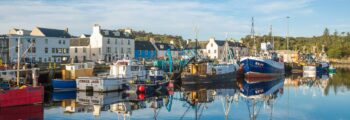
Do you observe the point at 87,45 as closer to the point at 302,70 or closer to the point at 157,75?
the point at 157,75

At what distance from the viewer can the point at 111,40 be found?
86125mm

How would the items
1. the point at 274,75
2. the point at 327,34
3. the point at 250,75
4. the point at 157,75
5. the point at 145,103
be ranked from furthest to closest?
the point at 327,34 → the point at 274,75 → the point at 250,75 → the point at 157,75 → the point at 145,103

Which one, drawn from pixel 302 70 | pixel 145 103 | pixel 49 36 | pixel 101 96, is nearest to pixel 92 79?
pixel 101 96

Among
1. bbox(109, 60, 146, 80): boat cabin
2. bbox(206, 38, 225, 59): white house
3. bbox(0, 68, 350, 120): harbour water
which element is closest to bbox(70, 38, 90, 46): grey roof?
bbox(109, 60, 146, 80): boat cabin

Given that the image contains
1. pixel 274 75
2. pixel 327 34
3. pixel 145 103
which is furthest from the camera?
pixel 327 34

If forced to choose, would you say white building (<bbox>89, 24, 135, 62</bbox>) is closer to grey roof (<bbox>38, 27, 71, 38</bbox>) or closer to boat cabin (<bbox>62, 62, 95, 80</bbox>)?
grey roof (<bbox>38, 27, 71, 38</bbox>)

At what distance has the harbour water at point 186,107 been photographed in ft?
100

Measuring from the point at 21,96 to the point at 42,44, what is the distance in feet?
135

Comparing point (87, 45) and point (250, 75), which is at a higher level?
point (87, 45)

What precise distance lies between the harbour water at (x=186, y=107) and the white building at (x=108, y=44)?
39204 millimetres

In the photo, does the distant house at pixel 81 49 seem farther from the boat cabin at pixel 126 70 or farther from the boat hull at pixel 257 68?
the boat cabin at pixel 126 70

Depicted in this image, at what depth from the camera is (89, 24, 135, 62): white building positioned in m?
83.9

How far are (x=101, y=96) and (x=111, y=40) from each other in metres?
44.9

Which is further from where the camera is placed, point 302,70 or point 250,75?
point 302,70
